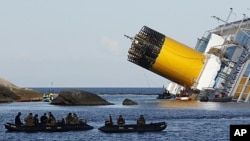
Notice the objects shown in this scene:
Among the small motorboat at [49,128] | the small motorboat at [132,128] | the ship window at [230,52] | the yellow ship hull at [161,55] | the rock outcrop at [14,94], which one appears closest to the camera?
the small motorboat at [132,128]

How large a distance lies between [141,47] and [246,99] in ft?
68.4

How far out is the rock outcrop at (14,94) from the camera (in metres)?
152

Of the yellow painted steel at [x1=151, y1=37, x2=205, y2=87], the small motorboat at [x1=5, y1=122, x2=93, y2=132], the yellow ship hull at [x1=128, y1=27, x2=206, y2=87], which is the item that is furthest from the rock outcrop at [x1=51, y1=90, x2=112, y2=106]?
the small motorboat at [x1=5, y1=122, x2=93, y2=132]

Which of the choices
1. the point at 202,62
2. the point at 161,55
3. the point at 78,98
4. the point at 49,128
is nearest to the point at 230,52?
the point at 202,62

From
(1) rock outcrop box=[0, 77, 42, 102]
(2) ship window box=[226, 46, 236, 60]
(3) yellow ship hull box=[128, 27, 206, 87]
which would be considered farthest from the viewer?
(1) rock outcrop box=[0, 77, 42, 102]

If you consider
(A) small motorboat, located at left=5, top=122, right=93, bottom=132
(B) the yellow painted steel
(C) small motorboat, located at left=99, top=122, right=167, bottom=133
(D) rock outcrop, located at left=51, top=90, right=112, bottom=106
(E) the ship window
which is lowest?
(A) small motorboat, located at left=5, top=122, right=93, bottom=132

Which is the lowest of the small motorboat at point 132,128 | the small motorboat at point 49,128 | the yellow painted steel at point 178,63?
the small motorboat at point 49,128

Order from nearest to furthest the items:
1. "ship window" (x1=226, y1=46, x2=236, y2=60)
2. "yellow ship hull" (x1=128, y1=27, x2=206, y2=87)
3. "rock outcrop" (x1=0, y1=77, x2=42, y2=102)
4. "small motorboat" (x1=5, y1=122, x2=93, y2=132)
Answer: "small motorboat" (x1=5, y1=122, x2=93, y2=132)
"yellow ship hull" (x1=128, y1=27, x2=206, y2=87)
"ship window" (x1=226, y1=46, x2=236, y2=60)
"rock outcrop" (x1=0, y1=77, x2=42, y2=102)

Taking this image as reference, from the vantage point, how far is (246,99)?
343 feet

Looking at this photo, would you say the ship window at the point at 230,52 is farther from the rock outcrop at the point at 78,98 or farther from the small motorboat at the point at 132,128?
the small motorboat at the point at 132,128

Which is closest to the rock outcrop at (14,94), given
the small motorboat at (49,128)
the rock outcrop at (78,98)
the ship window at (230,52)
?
the rock outcrop at (78,98)

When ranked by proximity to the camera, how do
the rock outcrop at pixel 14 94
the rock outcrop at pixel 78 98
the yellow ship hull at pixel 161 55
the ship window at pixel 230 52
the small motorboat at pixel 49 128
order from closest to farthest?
the small motorboat at pixel 49 128 < the yellow ship hull at pixel 161 55 < the ship window at pixel 230 52 < the rock outcrop at pixel 78 98 < the rock outcrop at pixel 14 94

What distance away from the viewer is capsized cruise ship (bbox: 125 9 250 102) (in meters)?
102

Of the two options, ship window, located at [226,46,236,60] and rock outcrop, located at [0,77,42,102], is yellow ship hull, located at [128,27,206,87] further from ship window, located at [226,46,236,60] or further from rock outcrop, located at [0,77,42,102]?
rock outcrop, located at [0,77,42,102]
